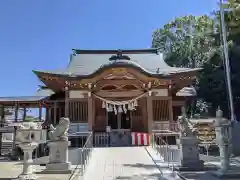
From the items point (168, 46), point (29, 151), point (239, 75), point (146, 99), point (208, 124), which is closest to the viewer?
point (29, 151)

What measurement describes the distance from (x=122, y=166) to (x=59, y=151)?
7.16 feet

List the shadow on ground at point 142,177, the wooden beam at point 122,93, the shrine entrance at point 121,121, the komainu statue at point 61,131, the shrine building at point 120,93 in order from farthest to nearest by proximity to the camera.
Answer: the shrine entrance at point 121,121
the wooden beam at point 122,93
the shrine building at point 120,93
the komainu statue at point 61,131
the shadow on ground at point 142,177

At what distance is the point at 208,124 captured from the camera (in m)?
15.2

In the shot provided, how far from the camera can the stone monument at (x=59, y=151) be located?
8305 millimetres

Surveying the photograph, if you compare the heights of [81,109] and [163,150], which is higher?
[81,109]

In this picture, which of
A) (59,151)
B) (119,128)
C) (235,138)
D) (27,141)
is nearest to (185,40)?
(119,128)

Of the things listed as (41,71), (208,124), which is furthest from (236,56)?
(41,71)

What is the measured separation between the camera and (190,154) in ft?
28.2

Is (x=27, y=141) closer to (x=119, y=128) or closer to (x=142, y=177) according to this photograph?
(x=142, y=177)

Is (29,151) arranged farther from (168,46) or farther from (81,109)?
(168,46)

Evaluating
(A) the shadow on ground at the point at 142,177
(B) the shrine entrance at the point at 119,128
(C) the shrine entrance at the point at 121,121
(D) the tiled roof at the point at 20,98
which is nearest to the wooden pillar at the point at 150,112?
(B) the shrine entrance at the point at 119,128

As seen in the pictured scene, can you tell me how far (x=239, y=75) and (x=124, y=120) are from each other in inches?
401

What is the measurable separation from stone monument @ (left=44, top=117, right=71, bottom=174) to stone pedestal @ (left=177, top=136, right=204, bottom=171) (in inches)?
142

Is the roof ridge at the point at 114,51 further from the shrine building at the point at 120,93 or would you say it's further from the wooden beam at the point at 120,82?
the wooden beam at the point at 120,82
